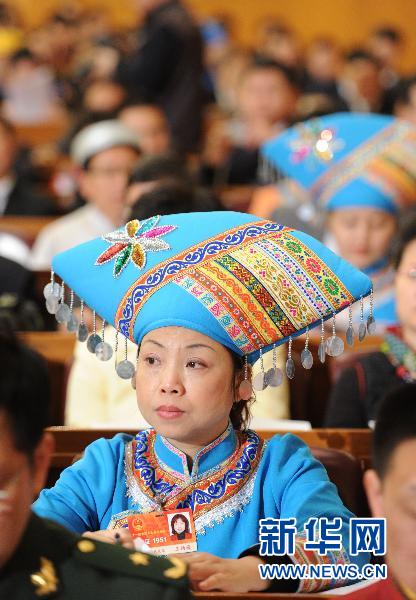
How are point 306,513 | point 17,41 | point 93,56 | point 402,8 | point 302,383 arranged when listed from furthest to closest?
1. point 402,8
2. point 17,41
3. point 93,56
4. point 302,383
5. point 306,513

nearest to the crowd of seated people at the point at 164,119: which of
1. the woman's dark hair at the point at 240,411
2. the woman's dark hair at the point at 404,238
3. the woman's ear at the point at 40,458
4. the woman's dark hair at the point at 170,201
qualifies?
the woman's dark hair at the point at 170,201

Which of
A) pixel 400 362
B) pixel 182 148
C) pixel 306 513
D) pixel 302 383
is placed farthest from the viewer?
pixel 182 148

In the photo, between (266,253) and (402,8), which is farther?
(402,8)

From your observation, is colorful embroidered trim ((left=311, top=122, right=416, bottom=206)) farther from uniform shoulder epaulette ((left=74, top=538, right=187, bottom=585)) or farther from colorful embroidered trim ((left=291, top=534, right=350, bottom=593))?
uniform shoulder epaulette ((left=74, top=538, right=187, bottom=585))

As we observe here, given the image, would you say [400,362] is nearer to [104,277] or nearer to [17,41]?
[104,277]

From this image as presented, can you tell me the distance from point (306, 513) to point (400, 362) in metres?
0.92

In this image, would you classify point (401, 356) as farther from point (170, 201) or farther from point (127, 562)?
point (127, 562)

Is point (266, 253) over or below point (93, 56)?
below

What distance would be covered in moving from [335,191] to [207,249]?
1.79 meters

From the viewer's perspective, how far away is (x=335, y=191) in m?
3.56

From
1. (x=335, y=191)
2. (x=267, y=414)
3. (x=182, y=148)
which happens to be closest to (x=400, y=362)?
(x=267, y=414)

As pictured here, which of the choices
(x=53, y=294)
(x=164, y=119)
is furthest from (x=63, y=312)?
(x=164, y=119)

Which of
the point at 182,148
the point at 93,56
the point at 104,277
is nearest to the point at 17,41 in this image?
the point at 93,56

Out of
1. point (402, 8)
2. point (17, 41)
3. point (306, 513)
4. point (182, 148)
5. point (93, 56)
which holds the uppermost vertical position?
point (402, 8)
